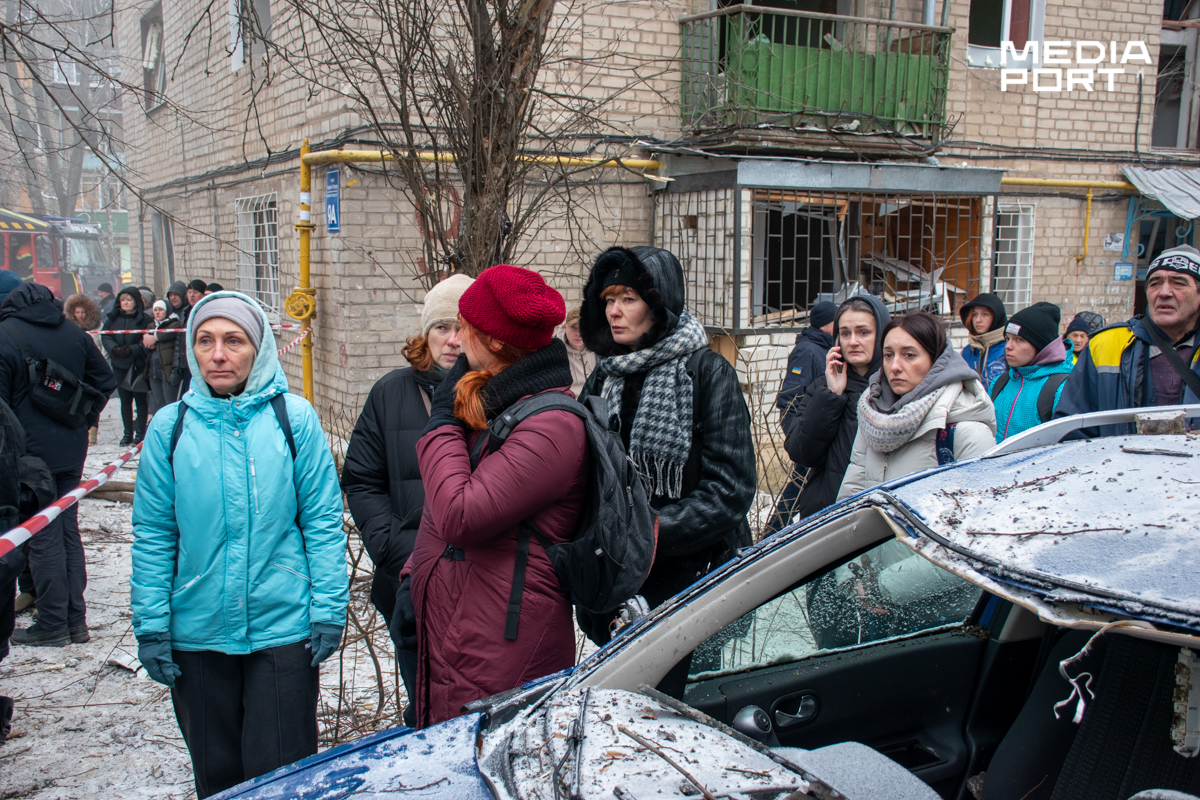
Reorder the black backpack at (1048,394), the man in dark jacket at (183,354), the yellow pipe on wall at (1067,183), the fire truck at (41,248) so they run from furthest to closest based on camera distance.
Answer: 1. the fire truck at (41,248)
2. the yellow pipe on wall at (1067,183)
3. the man in dark jacket at (183,354)
4. the black backpack at (1048,394)

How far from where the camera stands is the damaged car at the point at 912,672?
1.29 meters

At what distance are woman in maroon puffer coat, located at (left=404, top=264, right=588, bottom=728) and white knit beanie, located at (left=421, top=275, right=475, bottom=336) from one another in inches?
34.0

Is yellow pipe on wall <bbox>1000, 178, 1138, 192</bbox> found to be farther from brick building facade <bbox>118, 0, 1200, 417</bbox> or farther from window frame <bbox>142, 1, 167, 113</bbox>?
window frame <bbox>142, 1, 167, 113</bbox>

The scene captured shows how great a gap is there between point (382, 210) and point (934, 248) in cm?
663

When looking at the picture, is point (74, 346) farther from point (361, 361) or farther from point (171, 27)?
point (171, 27)

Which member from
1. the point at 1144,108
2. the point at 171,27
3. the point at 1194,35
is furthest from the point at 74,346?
the point at 1194,35

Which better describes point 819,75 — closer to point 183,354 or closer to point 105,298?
point 183,354

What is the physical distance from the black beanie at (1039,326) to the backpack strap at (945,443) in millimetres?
2075

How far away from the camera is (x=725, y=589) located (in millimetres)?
1755

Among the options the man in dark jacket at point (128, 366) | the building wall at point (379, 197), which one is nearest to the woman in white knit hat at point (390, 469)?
the building wall at point (379, 197)

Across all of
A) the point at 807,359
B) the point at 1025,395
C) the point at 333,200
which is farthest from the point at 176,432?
the point at 333,200

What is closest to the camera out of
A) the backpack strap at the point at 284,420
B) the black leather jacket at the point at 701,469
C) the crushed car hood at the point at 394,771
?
the crushed car hood at the point at 394,771

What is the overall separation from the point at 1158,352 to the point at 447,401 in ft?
9.39

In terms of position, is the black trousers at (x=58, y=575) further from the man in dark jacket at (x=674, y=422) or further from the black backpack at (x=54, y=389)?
the man in dark jacket at (x=674, y=422)
